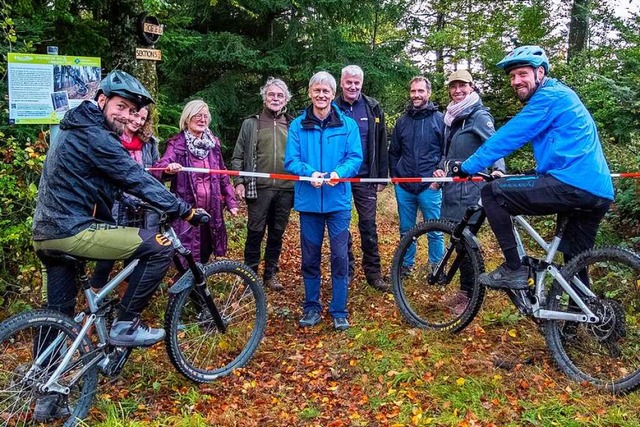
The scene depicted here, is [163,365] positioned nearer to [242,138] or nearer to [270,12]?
[242,138]

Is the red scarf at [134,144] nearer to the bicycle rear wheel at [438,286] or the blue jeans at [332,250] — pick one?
the blue jeans at [332,250]

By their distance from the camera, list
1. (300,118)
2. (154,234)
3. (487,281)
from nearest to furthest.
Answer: (154,234) < (487,281) < (300,118)

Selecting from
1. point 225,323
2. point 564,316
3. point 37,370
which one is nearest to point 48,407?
point 37,370

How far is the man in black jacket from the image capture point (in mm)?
5805

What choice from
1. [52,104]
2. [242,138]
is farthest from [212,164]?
[52,104]

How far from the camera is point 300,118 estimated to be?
497 centimetres

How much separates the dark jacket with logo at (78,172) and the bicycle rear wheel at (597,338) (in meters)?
3.31

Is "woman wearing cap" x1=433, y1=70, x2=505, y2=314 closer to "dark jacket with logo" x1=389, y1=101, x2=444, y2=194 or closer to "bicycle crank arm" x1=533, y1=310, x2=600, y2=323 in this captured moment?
"dark jacket with logo" x1=389, y1=101, x2=444, y2=194

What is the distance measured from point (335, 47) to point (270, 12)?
1559 millimetres

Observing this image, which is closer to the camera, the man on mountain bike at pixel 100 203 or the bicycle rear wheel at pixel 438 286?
the man on mountain bike at pixel 100 203

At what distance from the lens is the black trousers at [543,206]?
12.8ft

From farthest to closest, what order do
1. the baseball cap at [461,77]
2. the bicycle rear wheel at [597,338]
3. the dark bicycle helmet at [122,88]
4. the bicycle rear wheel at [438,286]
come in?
the baseball cap at [461,77], the bicycle rear wheel at [438,286], the bicycle rear wheel at [597,338], the dark bicycle helmet at [122,88]

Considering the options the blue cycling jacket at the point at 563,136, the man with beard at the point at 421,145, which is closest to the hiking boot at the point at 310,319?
the man with beard at the point at 421,145

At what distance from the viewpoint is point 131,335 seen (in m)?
3.75
